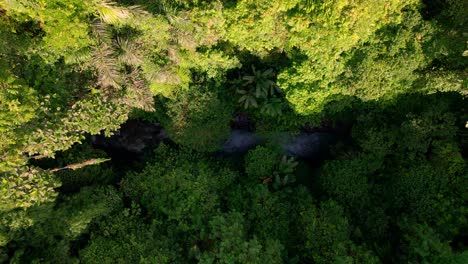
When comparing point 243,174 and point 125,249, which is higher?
point 243,174

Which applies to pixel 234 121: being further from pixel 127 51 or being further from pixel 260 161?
pixel 127 51

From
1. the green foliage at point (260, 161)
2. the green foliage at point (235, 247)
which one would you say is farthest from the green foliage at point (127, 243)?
the green foliage at point (260, 161)

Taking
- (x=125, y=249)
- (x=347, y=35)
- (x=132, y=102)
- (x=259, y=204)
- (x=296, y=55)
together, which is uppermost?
(x=347, y=35)

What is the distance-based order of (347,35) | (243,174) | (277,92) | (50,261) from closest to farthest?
(347,35), (50,261), (277,92), (243,174)

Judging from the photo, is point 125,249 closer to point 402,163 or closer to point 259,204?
point 259,204

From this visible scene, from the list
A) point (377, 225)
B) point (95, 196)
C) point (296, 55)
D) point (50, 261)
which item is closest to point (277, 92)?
point (296, 55)

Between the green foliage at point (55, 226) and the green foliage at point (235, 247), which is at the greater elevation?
the green foliage at point (55, 226)

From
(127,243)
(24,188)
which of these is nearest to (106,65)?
(24,188)

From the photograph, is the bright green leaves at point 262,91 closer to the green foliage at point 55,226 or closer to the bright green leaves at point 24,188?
the green foliage at point 55,226
